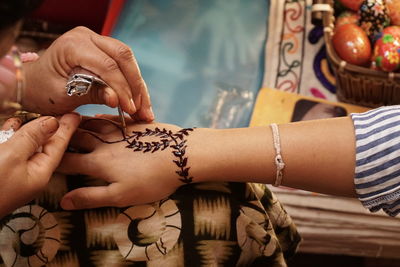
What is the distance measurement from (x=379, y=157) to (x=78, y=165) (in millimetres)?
465

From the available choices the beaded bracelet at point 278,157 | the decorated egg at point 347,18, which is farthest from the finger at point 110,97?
the decorated egg at point 347,18

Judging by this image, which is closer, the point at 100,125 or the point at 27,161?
the point at 27,161

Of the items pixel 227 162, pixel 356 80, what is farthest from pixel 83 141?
pixel 356 80

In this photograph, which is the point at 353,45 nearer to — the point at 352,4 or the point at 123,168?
the point at 352,4

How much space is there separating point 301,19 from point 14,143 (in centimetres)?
106

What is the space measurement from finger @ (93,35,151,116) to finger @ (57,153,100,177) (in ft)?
0.47

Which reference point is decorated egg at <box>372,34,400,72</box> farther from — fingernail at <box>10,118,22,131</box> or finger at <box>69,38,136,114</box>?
fingernail at <box>10,118,22,131</box>

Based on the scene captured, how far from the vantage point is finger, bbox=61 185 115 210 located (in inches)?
27.5

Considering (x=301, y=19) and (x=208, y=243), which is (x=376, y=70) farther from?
(x=208, y=243)

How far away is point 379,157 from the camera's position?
2.32ft

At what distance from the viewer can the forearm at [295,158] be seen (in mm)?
740

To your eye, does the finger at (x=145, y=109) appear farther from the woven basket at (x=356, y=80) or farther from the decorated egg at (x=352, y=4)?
the decorated egg at (x=352, y=4)

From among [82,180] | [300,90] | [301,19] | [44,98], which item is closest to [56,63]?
[44,98]

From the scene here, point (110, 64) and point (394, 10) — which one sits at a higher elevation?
point (394, 10)
